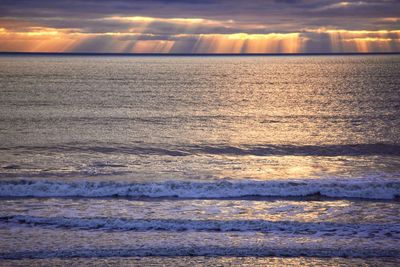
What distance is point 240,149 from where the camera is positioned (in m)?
26.5

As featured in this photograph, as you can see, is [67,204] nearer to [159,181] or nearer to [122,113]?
[159,181]

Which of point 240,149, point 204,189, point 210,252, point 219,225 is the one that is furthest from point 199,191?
point 240,149

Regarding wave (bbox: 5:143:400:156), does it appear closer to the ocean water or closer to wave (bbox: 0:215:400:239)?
the ocean water

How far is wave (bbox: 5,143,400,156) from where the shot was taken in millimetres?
25453

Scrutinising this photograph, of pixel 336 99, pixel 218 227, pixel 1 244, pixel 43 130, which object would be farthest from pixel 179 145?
pixel 336 99

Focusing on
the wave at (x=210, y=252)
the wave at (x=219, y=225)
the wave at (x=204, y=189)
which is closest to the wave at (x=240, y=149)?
the wave at (x=204, y=189)

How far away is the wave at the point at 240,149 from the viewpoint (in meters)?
25.5

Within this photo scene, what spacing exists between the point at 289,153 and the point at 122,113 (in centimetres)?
2022

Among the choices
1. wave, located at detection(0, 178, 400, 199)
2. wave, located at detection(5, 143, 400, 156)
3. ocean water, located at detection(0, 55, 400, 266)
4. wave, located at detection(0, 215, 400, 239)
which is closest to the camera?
ocean water, located at detection(0, 55, 400, 266)

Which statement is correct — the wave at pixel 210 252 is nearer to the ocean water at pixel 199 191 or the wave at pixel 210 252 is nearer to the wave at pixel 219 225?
the ocean water at pixel 199 191

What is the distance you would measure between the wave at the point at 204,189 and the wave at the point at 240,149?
6742 mm

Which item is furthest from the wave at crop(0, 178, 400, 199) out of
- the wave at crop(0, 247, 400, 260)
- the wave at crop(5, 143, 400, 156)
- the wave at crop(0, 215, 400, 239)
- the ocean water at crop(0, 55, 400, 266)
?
the wave at crop(5, 143, 400, 156)

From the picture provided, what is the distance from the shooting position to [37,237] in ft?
40.3

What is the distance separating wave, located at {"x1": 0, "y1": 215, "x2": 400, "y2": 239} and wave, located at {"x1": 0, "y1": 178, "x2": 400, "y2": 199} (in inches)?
143
